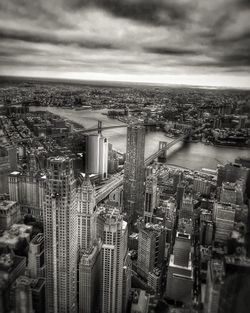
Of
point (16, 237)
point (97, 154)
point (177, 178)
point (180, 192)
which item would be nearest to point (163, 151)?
point (177, 178)

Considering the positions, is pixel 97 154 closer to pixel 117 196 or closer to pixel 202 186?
pixel 117 196

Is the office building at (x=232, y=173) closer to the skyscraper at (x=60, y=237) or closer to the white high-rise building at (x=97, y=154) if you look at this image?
the white high-rise building at (x=97, y=154)

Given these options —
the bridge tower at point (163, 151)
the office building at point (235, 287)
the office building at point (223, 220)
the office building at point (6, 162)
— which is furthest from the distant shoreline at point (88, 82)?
the office building at point (235, 287)

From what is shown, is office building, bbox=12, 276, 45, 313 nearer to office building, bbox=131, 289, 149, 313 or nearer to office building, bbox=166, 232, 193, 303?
office building, bbox=131, 289, 149, 313

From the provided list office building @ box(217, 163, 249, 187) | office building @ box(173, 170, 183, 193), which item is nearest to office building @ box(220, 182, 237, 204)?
office building @ box(217, 163, 249, 187)

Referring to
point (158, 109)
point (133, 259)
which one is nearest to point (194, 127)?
point (158, 109)

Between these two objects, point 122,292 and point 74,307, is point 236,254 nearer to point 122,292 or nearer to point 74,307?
point 122,292
